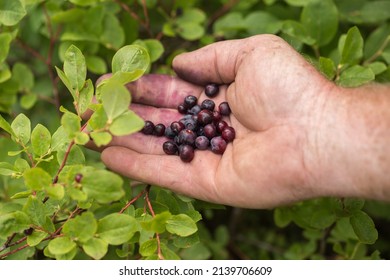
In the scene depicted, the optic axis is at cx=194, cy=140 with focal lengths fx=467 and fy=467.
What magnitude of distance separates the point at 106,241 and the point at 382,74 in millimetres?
1529

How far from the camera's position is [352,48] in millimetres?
2092

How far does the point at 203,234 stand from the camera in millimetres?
2494

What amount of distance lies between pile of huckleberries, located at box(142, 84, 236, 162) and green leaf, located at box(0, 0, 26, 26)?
2.31ft

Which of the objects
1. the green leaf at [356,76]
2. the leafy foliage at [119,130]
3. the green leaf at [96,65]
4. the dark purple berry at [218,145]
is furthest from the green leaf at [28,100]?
the green leaf at [356,76]

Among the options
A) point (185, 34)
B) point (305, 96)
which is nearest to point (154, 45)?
point (185, 34)

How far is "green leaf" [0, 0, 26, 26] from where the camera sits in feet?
6.45

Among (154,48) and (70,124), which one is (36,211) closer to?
(70,124)

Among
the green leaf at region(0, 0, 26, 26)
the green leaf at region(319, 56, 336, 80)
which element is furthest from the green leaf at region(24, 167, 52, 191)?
the green leaf at region(319, 56, 336, 80)

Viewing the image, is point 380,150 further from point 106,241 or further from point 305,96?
point 106,241

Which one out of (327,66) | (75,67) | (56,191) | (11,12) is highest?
(11,12)

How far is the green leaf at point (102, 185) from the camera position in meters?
1.37

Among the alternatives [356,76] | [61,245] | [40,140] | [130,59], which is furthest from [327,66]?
[61,245]

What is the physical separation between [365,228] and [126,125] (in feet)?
3.33

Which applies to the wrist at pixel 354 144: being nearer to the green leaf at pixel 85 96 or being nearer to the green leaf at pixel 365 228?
the green leaf at pixel 365 228
